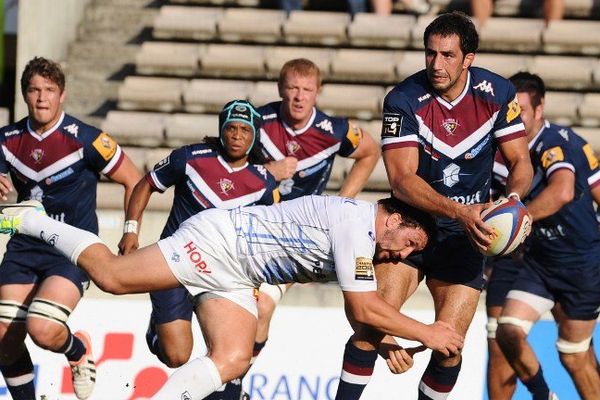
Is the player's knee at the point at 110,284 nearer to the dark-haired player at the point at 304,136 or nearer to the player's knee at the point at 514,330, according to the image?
the dark-haired player at the point at 304,136

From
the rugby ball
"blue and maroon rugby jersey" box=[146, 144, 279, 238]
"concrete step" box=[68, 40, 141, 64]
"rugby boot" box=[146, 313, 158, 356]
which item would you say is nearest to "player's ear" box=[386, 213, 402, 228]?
the rugby ball

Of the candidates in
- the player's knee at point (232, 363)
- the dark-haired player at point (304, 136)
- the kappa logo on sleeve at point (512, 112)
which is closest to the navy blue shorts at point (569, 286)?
the dark-haired player at point (304, 136)

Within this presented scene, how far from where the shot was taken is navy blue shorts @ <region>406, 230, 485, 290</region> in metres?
7.75

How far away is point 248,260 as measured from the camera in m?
Result: 7.26

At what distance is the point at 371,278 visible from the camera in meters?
6.91

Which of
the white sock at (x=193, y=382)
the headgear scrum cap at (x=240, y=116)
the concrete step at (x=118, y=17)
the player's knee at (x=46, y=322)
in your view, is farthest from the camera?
the concrete step at (x=118, y=17)

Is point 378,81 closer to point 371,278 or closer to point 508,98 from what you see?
point 508,98

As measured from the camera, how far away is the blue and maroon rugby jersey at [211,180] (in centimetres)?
880

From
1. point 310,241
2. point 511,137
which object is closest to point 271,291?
point 310,241

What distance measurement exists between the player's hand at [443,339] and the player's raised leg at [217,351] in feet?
3.45

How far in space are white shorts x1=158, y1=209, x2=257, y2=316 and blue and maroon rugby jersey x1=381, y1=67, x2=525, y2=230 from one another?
1.09 metres

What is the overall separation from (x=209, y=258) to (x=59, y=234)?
38.7 inches

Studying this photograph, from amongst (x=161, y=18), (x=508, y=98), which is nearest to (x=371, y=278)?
(x=508, y=98)

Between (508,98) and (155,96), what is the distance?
7.43 meters
